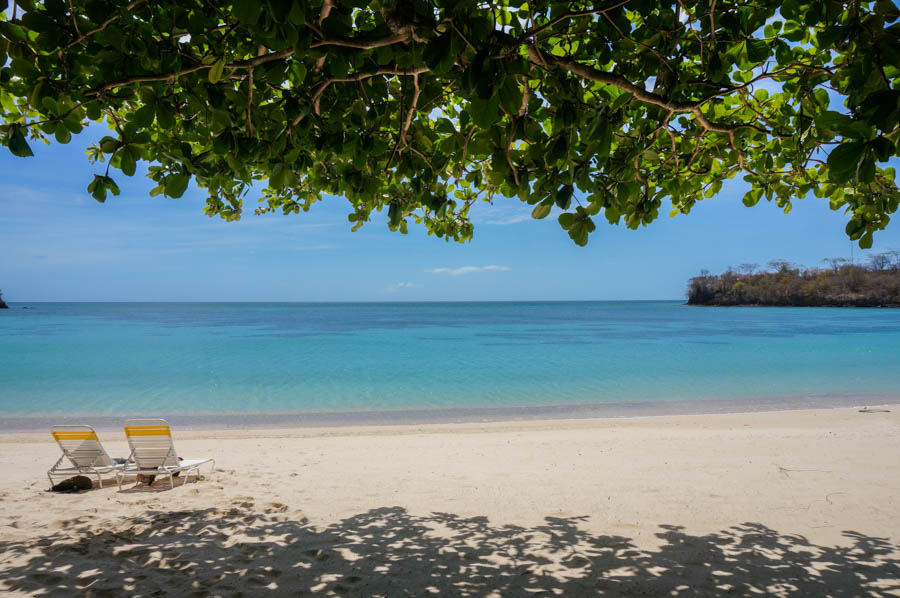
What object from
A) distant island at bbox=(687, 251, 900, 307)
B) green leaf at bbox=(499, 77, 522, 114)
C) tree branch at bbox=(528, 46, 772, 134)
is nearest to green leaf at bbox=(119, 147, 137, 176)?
green leaf at bbox=(499, 77, 522, 114)

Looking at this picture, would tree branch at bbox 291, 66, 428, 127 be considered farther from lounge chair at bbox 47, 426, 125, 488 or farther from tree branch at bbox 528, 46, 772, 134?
lounge chair at bbox 47, 426, 125, 488

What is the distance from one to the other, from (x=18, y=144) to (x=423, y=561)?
10.5ft

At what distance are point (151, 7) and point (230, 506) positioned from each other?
160 inches

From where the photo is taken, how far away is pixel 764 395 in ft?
44.4

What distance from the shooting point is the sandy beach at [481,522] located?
120 inches

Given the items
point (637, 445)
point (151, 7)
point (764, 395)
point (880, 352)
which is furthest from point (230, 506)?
point (880, 352)

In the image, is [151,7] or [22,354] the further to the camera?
[22,354]

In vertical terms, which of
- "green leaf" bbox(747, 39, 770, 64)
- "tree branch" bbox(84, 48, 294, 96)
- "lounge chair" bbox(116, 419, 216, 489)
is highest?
"green leaf" bbox(747, 39, 770, 64)

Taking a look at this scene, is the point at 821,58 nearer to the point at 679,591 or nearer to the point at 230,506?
the point at 679,591

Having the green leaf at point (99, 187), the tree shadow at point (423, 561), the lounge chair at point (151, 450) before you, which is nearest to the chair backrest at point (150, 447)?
the lounge chair at point (151, 450)

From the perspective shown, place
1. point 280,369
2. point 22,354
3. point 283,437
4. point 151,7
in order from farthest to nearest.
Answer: point 22,354, point 280,369, point 283,437, point 151,7

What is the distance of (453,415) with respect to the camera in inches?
450

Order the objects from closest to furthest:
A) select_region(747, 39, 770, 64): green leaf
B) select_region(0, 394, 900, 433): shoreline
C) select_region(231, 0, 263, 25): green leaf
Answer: select_region(231, 0, 263, 25): green leaf, select_region(747, 39, 770, 64): green leaf, select_region(0, 394, 900, 433): shoreline

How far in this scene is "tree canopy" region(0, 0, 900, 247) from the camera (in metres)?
1.62
